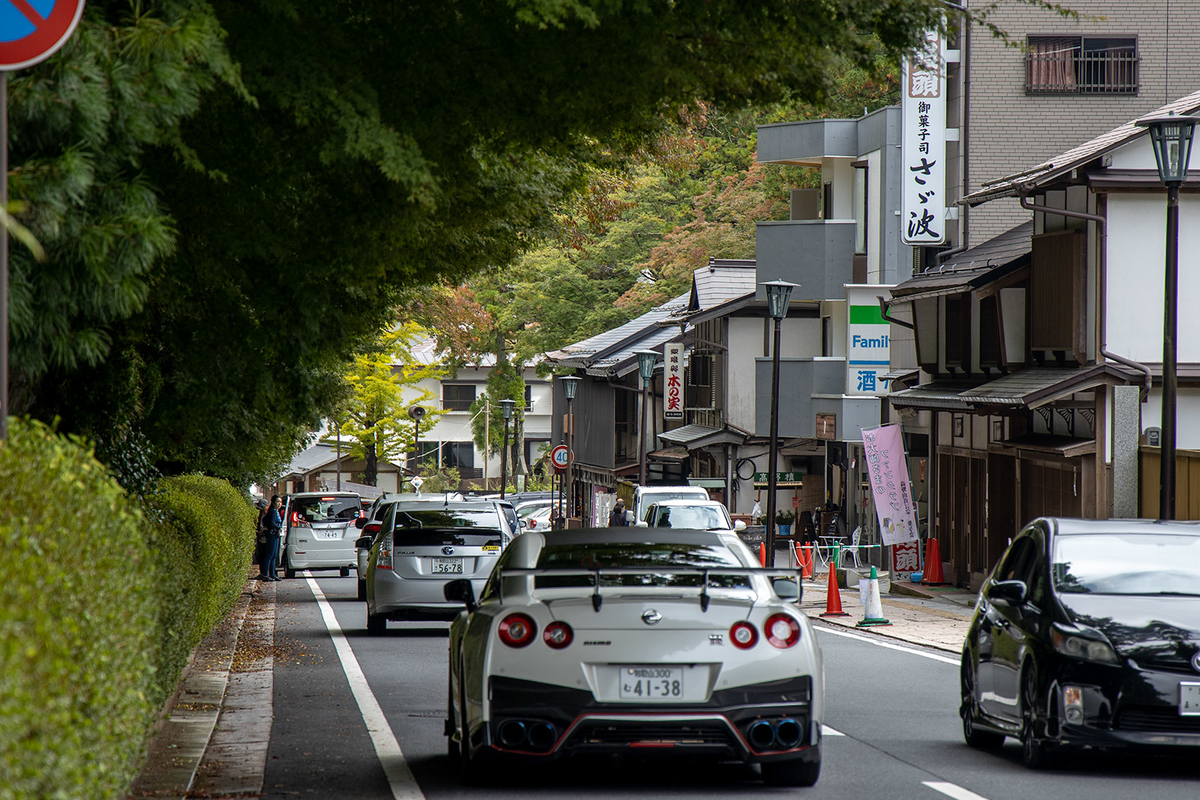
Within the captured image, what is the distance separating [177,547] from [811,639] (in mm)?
4927

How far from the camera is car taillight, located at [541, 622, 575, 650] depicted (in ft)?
26.0

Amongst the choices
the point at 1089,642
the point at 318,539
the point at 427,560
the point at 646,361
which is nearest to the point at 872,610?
the point at 427,560

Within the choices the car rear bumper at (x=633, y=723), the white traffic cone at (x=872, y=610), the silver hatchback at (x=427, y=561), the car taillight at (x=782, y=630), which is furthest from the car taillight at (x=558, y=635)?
the white traffic cone at (x=872, y=610)

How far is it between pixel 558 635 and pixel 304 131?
3332 millimetres

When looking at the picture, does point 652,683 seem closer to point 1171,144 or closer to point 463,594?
point 463,594

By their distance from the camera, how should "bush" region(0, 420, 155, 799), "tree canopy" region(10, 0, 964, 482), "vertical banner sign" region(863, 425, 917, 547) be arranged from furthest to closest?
"vertical banner sign" region(863, 425, 917, 547) < "tree canopy" region(10, 0, 964, 482) < "bush" region(0, 420, 155, 799)

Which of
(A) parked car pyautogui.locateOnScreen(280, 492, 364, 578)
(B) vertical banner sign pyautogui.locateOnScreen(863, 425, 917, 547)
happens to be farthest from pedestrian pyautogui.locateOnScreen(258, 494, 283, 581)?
(B) vertical banner sign pyautogui.locateOnScreen(863, 425, 917, 547)

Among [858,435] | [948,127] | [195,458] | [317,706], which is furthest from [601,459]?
[317,706]

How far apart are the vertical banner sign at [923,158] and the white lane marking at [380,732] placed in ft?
52.6

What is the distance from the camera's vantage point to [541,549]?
369 inches

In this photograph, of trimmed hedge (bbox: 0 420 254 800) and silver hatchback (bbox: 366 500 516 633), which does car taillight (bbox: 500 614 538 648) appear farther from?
silver hatchback (bbox: 366 500 516 633)

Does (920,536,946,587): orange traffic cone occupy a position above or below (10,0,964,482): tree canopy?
below

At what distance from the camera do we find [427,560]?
18906mm

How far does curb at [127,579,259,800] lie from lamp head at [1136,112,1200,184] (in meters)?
10.9
